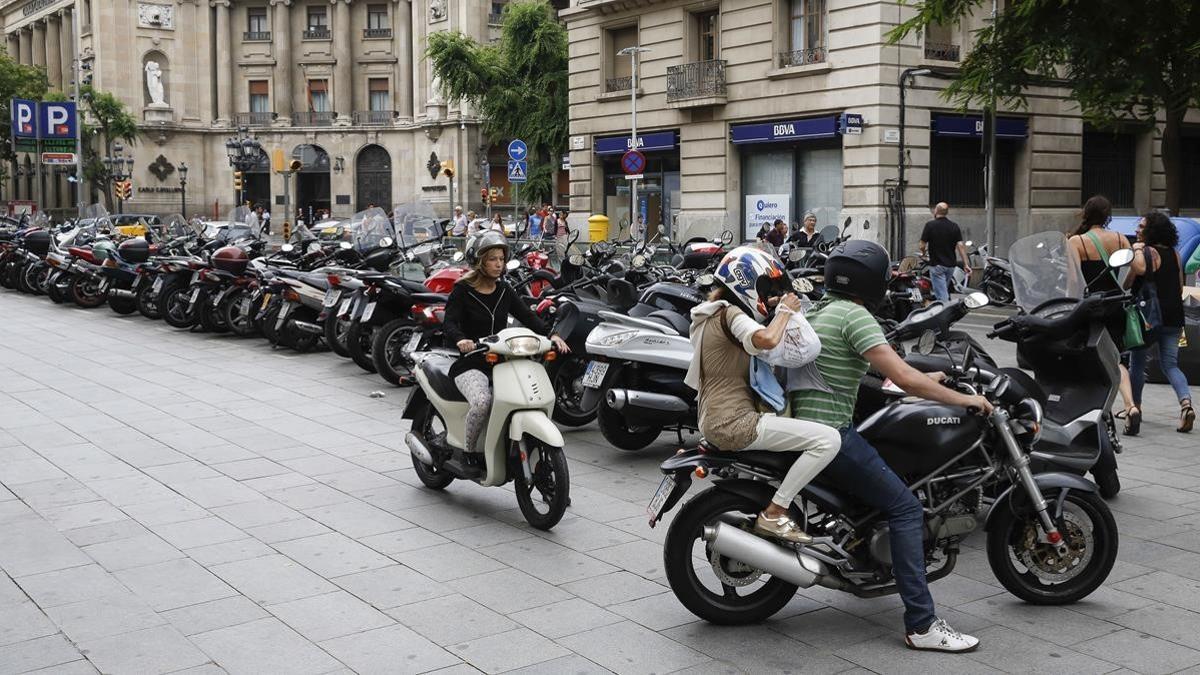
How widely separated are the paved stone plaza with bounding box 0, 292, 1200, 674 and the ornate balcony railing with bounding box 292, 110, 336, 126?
6717cm

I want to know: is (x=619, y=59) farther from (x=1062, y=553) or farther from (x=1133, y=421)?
(x=1062, y=553)

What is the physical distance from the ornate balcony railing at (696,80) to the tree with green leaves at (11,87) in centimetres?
4527

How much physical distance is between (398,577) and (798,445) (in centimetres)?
212

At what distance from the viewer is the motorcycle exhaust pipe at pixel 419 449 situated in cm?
770

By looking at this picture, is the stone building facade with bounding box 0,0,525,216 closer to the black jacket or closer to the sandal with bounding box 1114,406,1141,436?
the sandal with bounding box 1114,406,1141,436

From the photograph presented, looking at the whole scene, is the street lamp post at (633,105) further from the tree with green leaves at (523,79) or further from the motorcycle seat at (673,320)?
the motorcycle seat at (673,320)

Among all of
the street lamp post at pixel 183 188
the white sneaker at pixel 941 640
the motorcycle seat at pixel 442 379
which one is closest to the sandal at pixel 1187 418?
the white sneaker at pixel 941 640

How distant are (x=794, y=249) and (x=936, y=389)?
47.0ft

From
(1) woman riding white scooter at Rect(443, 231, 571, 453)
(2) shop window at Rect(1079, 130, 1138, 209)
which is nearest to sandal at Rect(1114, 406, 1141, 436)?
(1) woman riding white scooter at Rect(443, 231, 571, 453)

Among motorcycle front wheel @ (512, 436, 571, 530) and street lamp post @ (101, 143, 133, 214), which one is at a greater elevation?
street lamp post @ (101, 143, 133, 214)

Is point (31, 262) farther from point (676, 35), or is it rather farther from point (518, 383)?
point (518, 383)

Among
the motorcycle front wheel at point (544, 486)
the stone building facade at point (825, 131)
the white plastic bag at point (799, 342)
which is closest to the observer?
the white plastic bag at point (799, 342)

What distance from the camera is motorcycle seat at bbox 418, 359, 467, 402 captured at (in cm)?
746

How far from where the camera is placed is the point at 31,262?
2522cm
